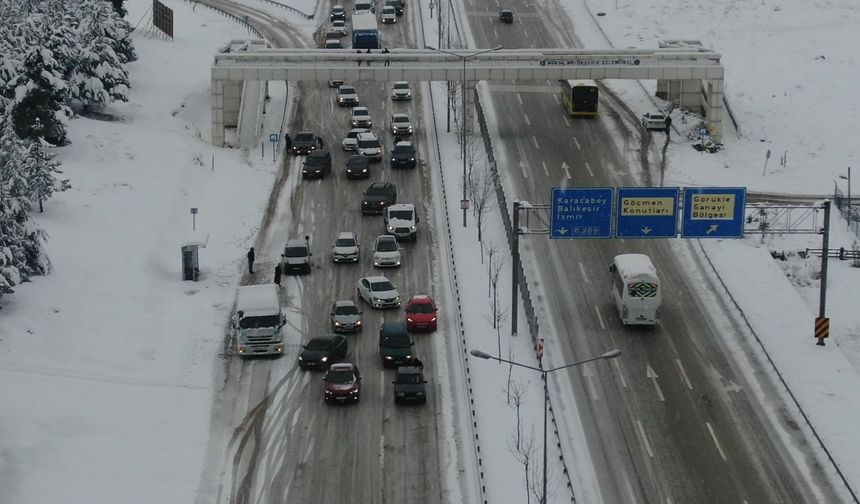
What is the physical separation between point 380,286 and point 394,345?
26.4 feet

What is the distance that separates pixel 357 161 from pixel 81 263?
2592 cm

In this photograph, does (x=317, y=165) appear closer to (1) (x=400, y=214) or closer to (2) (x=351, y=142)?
(2) (x=351, y=142)

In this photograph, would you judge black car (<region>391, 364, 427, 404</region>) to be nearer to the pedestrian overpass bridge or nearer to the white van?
the white van

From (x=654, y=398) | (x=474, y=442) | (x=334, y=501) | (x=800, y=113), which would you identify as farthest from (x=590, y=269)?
(x=800, y=113)

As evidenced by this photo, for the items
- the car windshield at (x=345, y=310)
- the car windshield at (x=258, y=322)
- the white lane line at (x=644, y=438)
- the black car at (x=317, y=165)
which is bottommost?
the white lane line at (x=644, y=438)

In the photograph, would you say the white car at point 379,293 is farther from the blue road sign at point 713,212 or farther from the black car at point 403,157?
the black car at point 403,157

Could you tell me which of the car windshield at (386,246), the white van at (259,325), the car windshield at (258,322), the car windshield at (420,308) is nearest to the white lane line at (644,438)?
the car windshield at (420,308)

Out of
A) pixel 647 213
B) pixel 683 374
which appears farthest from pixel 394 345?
pixel 647 213

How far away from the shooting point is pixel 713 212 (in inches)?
2670

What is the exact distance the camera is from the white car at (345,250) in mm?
79625

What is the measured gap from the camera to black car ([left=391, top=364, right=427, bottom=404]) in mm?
61844

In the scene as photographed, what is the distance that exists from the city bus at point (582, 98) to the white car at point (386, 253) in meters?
32.0

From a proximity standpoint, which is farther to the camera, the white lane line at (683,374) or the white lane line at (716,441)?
the white lane line at (683,374)

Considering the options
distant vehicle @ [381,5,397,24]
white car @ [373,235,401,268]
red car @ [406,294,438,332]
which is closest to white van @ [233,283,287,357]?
red car @ [406,294,438,332]
